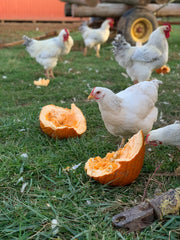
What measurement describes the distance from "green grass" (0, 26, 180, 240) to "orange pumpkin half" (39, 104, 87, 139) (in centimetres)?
11

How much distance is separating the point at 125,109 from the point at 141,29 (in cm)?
699

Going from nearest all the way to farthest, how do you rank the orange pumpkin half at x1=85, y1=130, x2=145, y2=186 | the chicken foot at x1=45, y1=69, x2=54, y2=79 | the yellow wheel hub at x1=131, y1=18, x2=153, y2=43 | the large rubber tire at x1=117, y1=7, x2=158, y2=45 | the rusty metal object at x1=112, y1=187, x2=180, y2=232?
1. the rusty metal object at x1=112, y1=187, x2=180, y2=232
2. the orange pumpkin half at x1=85, y1=130, x2=145, y2=186
3. the chicken foot at x1=45, y1=69, x2=54, y2=79
4. the large rubber tire at x1=117, y1=7, x2=158, y2=45
5. the yellow wheel hub at x1=131, y1=18, x2=153, y2=43

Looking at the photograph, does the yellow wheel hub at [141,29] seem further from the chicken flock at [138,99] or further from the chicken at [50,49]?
the chicken flock at [138,99]

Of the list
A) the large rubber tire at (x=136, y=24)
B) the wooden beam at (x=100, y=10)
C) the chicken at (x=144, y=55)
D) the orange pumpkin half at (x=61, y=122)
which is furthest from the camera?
the wooden beam at (x=100, y=10)

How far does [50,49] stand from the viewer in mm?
5727

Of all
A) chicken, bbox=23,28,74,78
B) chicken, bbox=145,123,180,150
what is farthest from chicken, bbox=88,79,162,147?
chicken, bbox=23,28,74,78

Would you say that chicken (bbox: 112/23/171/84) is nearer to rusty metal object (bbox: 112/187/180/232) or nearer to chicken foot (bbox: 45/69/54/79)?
chicken foot (bbox: 45/69/54/79)

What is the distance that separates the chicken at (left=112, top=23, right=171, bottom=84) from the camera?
4484 mm

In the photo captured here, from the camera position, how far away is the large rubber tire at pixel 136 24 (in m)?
8.16

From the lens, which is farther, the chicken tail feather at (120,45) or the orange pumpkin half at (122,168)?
the chicken tail feather at (120,45)

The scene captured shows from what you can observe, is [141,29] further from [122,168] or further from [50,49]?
[122,168]

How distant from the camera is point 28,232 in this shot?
1.67m

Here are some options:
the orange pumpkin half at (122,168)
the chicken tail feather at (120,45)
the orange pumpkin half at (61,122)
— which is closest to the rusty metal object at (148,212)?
the orange pumpkin half at (122,168)

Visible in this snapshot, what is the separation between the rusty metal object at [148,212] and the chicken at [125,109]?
946mm
